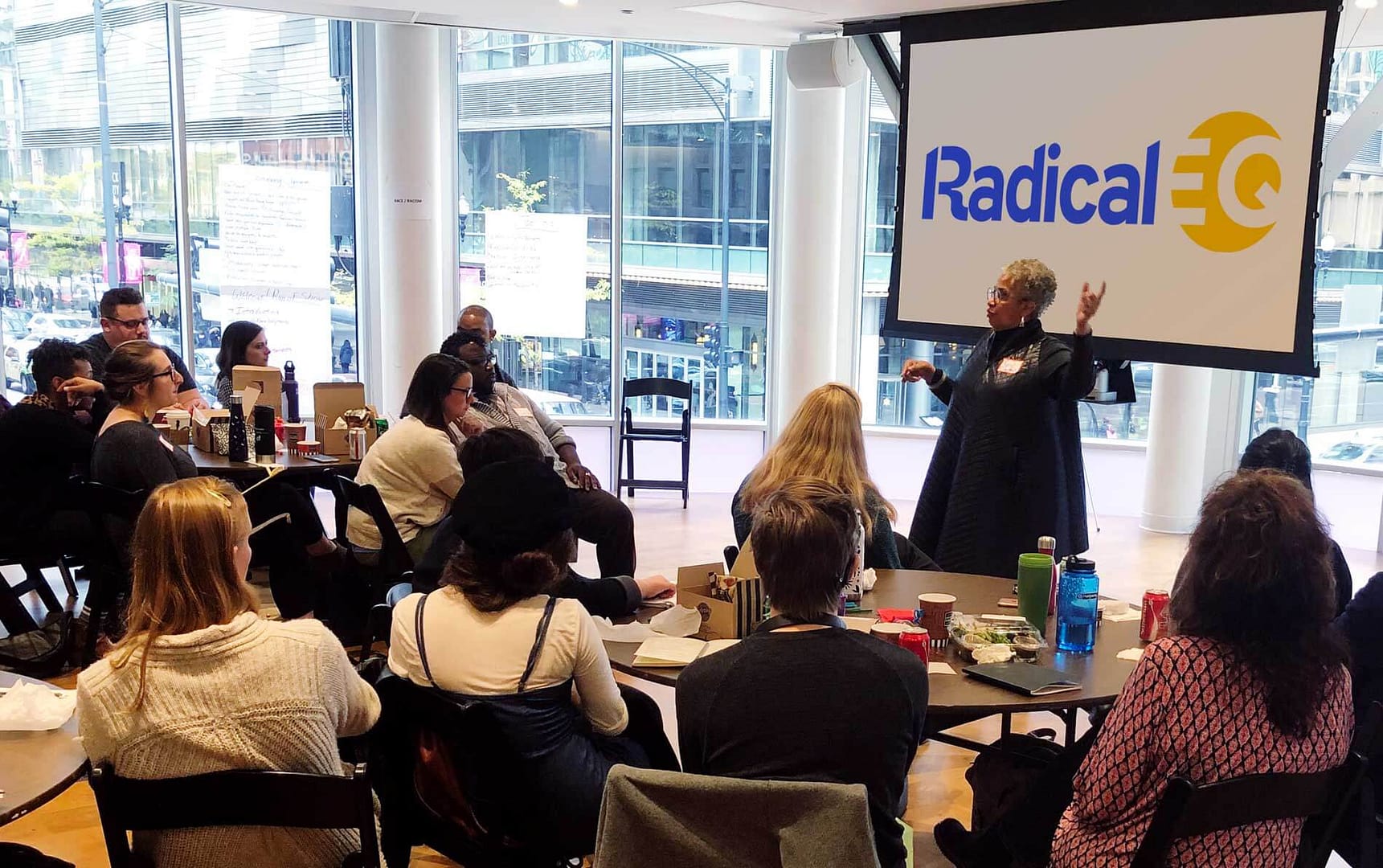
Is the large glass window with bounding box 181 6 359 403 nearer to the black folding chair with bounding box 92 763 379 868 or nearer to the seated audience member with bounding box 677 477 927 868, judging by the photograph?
the black folding chair with bounding box 92 763 379 868

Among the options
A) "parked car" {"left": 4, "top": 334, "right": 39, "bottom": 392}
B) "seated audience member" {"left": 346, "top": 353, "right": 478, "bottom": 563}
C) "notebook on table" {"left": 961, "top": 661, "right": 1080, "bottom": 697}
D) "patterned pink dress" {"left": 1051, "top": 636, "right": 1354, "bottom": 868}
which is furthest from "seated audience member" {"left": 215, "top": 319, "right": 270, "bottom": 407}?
"patterned pink dress" {"left": 1051, "top": 636, "right": 1354, "bottom": 868}

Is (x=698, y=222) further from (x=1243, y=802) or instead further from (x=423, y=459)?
(x=1243, y=802)

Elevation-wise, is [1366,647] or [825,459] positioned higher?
[825,459]

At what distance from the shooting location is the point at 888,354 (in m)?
8.68

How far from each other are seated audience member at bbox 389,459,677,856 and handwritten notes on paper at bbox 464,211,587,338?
6.07 meters

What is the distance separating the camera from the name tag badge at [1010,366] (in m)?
4.03

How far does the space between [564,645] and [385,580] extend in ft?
7.44

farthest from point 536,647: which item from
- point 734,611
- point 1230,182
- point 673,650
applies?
point 1230,182

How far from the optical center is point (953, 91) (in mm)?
5949

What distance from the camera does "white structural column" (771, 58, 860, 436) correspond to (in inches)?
302

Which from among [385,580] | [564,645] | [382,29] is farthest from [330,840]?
[382,29]

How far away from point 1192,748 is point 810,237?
19.9 ft

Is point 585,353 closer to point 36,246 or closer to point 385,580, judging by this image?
point 36,246

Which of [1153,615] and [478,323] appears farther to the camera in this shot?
[478,323]
